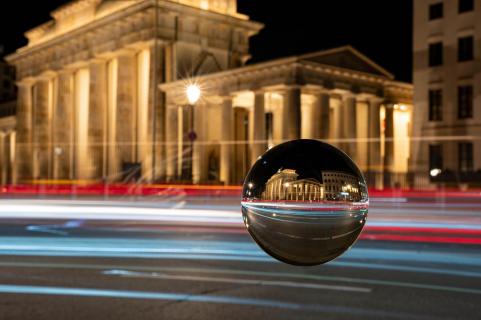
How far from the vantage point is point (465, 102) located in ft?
128

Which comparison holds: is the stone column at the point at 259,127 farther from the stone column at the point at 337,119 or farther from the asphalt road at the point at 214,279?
the asphalt road at the point at 214,279

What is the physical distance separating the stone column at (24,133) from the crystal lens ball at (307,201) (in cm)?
6899

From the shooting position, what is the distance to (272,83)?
42.1 m

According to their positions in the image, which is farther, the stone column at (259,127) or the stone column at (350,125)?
the stone column at (350,125)

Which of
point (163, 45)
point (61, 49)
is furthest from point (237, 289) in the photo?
point (61, 49)

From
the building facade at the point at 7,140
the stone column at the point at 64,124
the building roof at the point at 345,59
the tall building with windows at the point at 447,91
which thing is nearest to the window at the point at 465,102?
the tall building with windows at the point at 447,91

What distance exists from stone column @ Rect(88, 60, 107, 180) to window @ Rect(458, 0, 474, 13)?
33906 mm

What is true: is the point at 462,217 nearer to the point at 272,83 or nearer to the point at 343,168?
the point at 343,168

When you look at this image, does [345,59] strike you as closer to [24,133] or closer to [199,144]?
[199,144]

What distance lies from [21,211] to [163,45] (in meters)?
33.3

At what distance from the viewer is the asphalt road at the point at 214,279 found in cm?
739

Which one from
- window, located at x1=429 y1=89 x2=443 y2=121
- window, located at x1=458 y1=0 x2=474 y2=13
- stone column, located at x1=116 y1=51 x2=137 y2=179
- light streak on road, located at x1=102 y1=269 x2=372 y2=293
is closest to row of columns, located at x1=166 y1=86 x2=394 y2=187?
window, located at x1=429 y1=89 x2=443 y2=121

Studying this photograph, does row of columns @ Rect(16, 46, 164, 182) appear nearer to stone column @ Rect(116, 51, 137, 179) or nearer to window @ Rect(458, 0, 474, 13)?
stone column @ Rect(116, 51, 137, 179)

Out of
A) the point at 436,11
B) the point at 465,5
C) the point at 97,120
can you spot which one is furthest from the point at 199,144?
the point at 465,5
